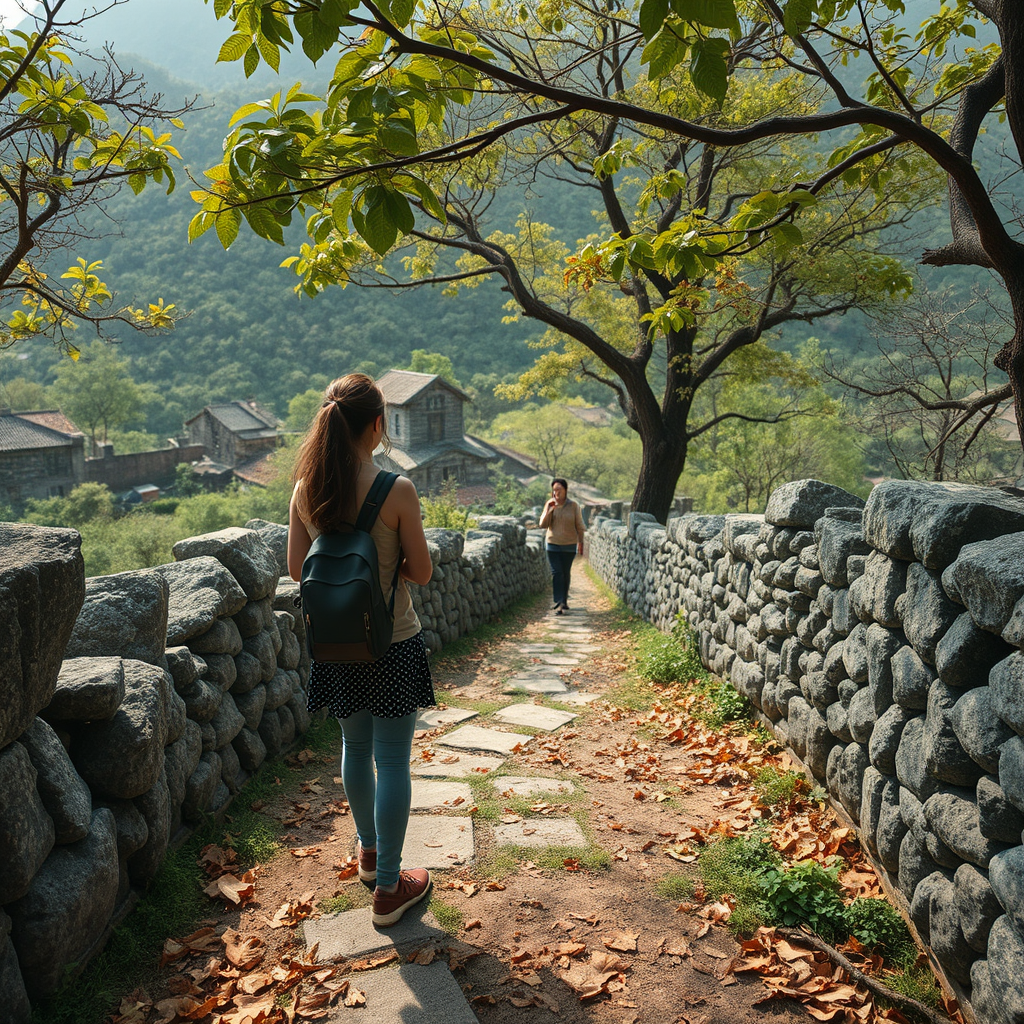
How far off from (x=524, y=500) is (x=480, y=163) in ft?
88.2

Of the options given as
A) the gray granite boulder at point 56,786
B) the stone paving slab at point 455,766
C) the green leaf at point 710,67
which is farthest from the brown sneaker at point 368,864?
the green leaf at point 710,67

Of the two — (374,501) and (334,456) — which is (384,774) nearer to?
(374,501)

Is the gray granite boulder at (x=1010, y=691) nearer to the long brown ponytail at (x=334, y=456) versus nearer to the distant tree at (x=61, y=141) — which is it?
the long brown ponytail at (x=334, y=456)

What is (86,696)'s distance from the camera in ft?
7.30

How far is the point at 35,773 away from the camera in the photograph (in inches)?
77.2

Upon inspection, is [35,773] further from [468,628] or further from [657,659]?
[468,628]

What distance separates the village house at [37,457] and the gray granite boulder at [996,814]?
45.8 meters

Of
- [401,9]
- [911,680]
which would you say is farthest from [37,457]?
[911,680]

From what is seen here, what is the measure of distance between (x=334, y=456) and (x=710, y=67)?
→ 1.53m

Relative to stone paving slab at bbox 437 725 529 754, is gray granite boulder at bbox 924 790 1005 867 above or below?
above

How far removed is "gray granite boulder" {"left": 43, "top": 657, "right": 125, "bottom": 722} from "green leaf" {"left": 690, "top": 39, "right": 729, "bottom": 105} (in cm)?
246

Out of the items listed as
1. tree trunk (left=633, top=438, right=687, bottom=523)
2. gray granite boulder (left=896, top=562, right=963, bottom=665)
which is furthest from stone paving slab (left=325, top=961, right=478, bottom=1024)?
tree trunk (left=633, top=438, right=687, bottom=523)

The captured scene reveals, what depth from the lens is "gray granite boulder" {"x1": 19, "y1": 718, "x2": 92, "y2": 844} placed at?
2.00 metres

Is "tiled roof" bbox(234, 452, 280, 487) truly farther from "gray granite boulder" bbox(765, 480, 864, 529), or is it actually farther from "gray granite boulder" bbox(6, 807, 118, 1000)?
"gray granite boulder" bbox(6, 807, 118, 1000)
